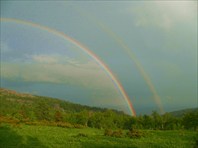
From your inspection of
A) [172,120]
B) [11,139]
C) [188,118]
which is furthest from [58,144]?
[172,120]

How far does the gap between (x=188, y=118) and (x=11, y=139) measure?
163 feet

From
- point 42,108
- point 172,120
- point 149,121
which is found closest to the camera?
point 172,120

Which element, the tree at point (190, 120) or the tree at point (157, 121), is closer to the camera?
the tree at point (190, 120)

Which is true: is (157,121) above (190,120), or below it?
above

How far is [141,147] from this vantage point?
68.0 feet

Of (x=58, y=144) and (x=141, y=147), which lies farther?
(x=58, y=144)

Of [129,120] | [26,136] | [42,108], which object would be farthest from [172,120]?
[26,136]

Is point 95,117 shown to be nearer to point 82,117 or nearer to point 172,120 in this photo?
point 82,117

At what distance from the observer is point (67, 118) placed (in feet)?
291

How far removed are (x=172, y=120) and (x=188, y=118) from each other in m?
10.8

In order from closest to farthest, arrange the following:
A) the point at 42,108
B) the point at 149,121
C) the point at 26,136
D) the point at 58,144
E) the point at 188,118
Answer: the point at 58,144 < the point at 26,136 < the point at 188,118 < the point at 149,121 < the point at 42,108

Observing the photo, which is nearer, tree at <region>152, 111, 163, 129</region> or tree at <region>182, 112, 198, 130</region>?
tree at <region>182, 112, 198, 130</region>

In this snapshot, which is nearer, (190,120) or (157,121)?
(190,120)

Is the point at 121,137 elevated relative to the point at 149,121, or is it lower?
lower
